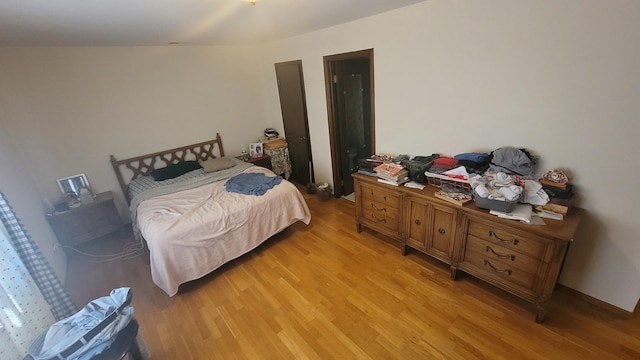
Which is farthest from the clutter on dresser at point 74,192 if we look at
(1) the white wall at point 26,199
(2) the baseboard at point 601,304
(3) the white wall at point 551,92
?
(2) the baseboard at point 601,304

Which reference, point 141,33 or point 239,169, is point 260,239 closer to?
point 239,169

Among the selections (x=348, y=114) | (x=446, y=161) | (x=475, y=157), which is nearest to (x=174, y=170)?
(x=348, y=114)

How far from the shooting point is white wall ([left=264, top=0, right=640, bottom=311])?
1552mm

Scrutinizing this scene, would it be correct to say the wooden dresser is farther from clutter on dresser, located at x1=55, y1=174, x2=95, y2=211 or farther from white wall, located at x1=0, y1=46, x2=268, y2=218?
clutter on dresser, located at x1=55, y1=174, x2=95, y2=211

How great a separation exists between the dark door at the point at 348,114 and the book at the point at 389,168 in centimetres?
70

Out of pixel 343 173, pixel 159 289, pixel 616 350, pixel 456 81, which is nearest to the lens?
pixel 616 350

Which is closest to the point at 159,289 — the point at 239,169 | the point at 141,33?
the point at 239,169

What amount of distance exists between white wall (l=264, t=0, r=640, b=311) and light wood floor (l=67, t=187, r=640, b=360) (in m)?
0.52

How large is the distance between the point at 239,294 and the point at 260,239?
603mm

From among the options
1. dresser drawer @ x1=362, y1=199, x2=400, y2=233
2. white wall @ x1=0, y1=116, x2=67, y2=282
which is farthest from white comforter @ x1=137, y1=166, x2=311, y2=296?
white wall @ x1=0, y1=116, x2=67, y2=282

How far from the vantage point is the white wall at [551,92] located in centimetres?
155

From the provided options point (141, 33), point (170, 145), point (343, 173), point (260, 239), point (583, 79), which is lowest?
point (260, 239)

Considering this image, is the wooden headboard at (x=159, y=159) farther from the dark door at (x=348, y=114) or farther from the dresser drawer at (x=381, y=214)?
the dresser drawer at (x=381, y=214)

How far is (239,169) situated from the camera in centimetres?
359
